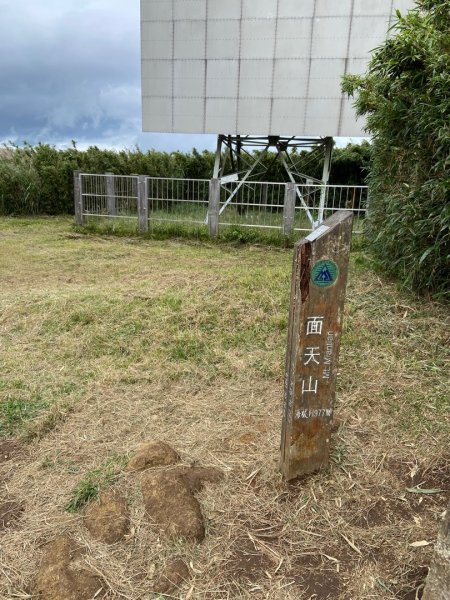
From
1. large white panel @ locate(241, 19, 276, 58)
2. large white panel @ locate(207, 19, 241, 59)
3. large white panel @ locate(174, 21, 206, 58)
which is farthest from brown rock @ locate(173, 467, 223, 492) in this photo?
large white panel @ locate(174, 21, 206, 58)

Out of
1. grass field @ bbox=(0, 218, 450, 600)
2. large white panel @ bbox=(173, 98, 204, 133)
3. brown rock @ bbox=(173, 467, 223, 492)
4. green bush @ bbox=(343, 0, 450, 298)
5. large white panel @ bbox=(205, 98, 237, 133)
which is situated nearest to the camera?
grass field @ bbox=(0, 218, 450, 600)

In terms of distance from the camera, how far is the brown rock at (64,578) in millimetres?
1655

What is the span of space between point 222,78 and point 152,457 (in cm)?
1004

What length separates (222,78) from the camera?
409 inches

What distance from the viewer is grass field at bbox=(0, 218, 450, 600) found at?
1794mm

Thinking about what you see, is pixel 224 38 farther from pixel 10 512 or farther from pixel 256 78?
pixel 10 512

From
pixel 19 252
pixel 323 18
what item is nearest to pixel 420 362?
pixel 19 252

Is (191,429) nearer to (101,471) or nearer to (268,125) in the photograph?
(101,471)

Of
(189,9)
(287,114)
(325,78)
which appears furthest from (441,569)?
(189,9)

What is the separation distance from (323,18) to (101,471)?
10571mm

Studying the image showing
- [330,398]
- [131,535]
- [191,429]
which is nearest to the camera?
[131,535]

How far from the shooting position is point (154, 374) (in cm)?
337

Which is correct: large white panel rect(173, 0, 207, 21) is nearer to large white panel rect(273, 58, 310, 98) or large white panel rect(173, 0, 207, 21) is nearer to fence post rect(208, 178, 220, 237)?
large white panel rect(273, 58, 310, 98)

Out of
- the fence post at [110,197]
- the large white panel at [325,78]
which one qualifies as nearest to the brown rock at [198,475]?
the fence post at [110,197]
